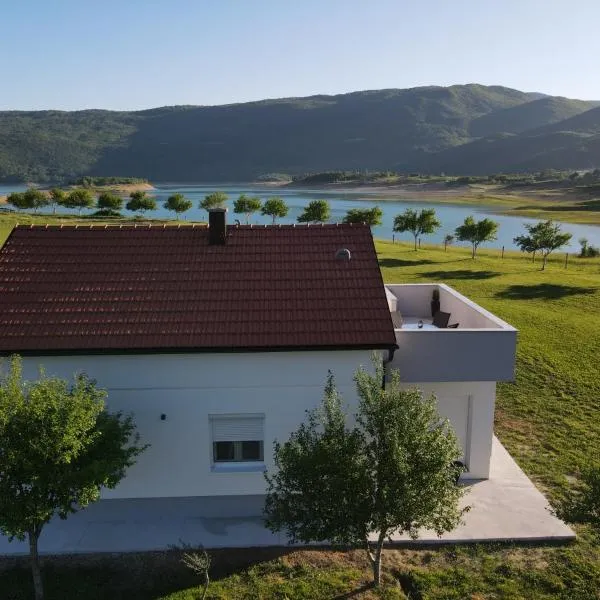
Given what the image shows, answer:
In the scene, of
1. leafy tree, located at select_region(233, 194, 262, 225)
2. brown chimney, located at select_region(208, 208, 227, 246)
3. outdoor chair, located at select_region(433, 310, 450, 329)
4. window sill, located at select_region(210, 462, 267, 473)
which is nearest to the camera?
window sill, located at select_region(210, 462, 267, 473)

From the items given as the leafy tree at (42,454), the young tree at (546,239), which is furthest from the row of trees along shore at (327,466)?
the young tree at (546,239)

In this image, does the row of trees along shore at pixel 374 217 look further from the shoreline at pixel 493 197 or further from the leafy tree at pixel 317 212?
the shoreline at pixel 493 197

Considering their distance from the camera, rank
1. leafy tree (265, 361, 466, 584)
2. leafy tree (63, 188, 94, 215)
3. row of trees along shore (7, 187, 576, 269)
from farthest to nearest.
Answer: leafy tree (63, 188, 94, 215), row of trees along shore (7, 187, 576, 269), leafy tree (265, 361, 466, 584)

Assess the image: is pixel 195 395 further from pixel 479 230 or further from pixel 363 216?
pixel 363 216

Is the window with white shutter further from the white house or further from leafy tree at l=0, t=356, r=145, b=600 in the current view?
leafy tree at l=0, t=356, r=145, b=600

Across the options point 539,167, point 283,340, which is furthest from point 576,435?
point 539,167

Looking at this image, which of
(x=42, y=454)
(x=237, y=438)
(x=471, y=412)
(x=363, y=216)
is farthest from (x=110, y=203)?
(x=42, y=454)

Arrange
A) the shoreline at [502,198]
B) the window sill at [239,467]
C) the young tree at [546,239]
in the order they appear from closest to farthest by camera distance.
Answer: the window sill at [239,467] → the young tree at [546,239] → the shoreline at [502,198]

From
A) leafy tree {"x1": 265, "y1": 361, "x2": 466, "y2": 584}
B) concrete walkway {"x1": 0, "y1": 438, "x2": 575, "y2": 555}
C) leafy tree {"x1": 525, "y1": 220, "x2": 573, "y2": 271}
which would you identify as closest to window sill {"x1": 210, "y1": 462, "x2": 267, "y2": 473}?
concrete walkway {"x1": 0, "y1": 438, "x2": 575, "y2": 555}
